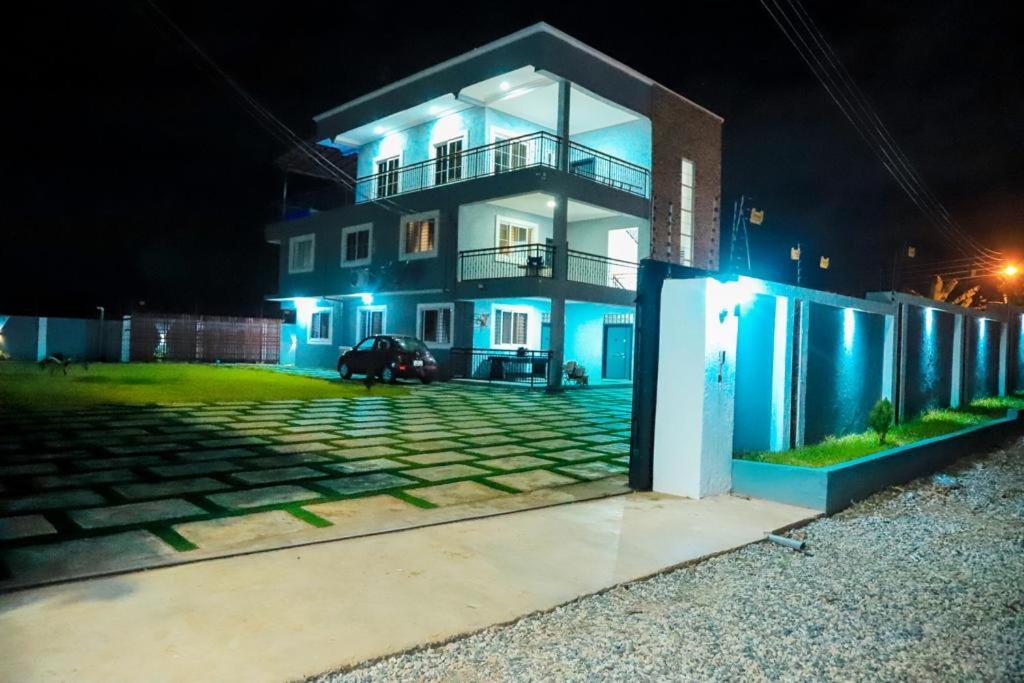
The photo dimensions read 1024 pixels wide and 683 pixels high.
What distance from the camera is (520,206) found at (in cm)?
2302

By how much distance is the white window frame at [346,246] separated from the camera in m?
25.6

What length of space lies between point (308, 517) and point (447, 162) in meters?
20.6

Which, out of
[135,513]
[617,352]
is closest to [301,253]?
[617,352]

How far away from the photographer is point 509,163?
23.4 metres

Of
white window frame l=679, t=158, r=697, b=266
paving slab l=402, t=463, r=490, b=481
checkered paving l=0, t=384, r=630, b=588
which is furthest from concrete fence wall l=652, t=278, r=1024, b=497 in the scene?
white window frame l=679, t=158, r=697, b=266

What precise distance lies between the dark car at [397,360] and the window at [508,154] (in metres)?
6.75

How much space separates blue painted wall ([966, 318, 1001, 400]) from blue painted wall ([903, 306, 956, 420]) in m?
1.51

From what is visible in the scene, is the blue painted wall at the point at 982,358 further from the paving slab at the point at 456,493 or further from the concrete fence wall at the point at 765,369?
the paving slab at the point at 456,493

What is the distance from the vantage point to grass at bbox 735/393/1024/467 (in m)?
7.00

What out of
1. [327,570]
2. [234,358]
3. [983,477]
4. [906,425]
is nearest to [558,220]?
[906,425]

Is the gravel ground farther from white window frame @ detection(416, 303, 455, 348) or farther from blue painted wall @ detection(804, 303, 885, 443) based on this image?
white window frame @ detection(416, 303, 455, 348)

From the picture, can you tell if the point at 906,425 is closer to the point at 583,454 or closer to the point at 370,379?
the point at 583,454

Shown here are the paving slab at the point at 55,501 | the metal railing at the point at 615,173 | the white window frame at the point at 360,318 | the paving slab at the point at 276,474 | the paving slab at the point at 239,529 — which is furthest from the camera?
the white window frame at the point at 360,318

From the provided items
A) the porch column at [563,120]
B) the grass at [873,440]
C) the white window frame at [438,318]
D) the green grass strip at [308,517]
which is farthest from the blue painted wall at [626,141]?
the green grass strip at [308,517]
